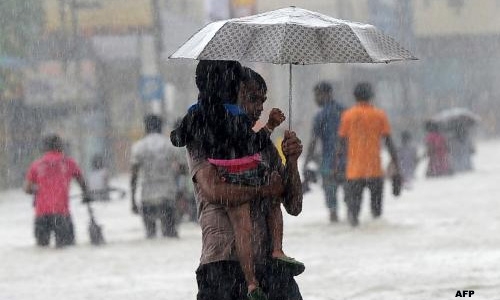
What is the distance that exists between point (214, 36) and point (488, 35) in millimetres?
61035

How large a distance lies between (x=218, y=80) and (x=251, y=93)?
0.17m

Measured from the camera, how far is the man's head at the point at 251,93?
5387 millimetres

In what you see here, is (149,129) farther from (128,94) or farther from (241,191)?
(128,94)

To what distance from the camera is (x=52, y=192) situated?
15.2 meters

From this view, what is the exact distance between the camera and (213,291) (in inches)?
208

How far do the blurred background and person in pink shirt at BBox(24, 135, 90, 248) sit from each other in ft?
55.5

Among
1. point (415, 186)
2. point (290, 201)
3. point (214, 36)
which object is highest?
point (214, 36)

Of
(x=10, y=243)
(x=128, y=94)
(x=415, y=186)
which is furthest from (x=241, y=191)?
(x=128, y=94)

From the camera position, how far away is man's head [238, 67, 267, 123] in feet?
17.7

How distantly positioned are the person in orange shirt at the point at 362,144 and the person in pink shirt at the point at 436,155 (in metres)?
14.6

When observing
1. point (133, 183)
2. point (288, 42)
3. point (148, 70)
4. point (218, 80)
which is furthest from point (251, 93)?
point (148, 70)

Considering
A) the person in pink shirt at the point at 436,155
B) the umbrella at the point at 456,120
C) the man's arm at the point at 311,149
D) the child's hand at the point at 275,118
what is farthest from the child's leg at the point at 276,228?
the umbrella at the point at 456,120

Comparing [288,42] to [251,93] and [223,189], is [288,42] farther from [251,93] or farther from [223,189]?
[223,189]

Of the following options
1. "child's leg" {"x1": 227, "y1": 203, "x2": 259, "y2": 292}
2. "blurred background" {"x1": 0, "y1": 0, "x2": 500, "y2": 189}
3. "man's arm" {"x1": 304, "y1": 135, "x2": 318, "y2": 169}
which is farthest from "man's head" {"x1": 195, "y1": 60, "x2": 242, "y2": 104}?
"blurred background" {"x1": 0, "y1": 0, "x2": 500, "y2": 189}
